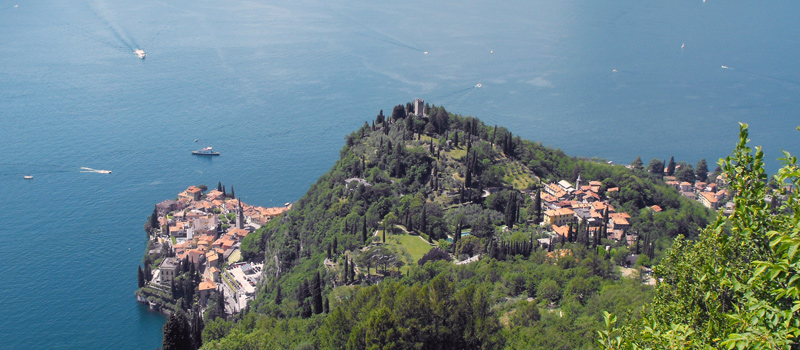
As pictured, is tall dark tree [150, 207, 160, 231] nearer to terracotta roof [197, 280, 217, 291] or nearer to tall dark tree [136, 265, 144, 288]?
tall dark tree [136, 265, 144, 288]

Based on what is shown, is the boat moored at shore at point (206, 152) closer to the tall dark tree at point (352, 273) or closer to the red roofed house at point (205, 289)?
the red roofed house at point (205, 289)

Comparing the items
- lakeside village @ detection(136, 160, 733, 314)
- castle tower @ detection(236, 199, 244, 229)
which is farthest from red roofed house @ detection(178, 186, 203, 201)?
castle tower @ detection(236, 199, 244, 229)

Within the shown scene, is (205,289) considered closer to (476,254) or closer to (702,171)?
(476,254)

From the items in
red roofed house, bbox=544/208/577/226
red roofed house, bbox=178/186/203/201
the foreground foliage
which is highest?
the foreground foliage

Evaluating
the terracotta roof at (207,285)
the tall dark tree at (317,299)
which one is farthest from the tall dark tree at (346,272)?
the terracotta roof at (207,285)

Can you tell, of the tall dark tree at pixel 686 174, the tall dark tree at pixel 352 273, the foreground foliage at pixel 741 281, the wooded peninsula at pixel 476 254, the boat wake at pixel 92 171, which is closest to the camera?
the foreground foliage at pixel 741 281

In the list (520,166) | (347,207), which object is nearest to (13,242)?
(347,207)

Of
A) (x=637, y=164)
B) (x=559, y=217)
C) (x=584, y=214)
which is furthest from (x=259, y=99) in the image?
(x=584, y=214)
